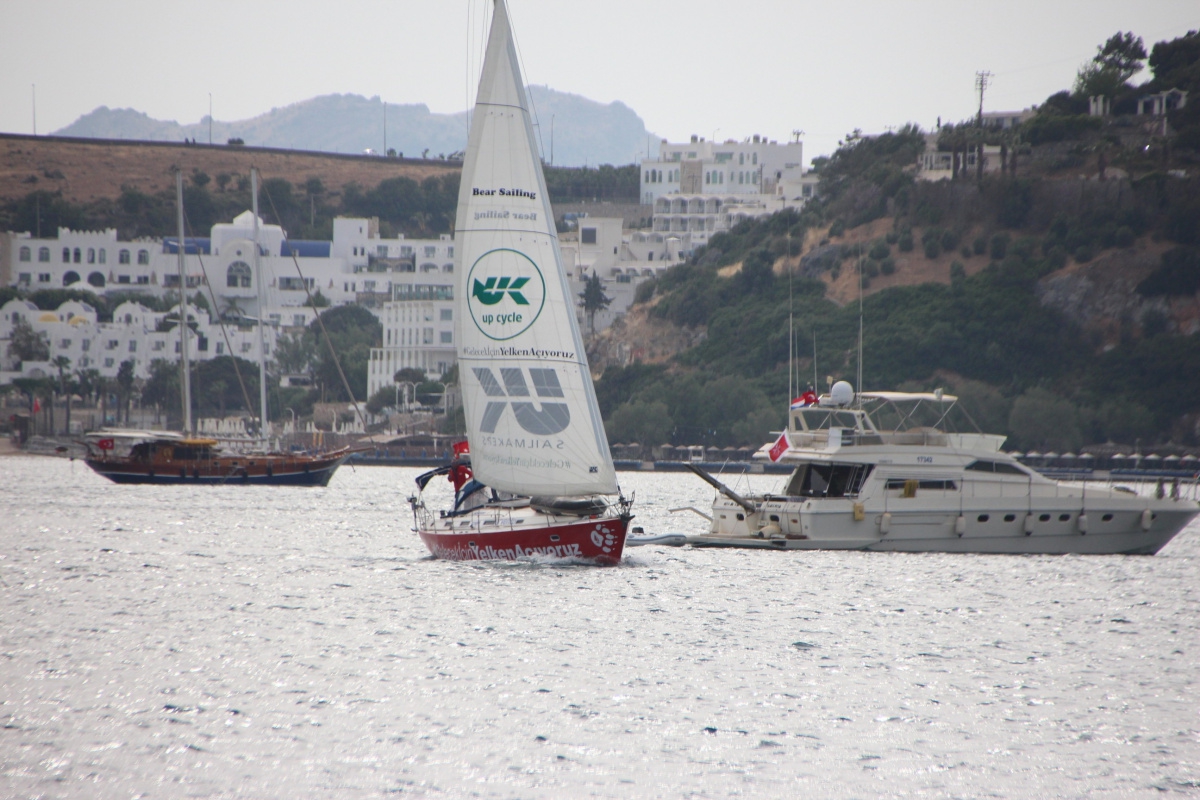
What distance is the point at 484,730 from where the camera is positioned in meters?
19.4

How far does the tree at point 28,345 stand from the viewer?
150 meters

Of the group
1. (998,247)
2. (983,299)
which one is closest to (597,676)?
(983,299)

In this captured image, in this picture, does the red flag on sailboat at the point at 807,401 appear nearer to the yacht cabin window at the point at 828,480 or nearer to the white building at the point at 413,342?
the yacht cabin window at the point at 828,480

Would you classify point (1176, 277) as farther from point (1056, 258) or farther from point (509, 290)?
point (509, 290)

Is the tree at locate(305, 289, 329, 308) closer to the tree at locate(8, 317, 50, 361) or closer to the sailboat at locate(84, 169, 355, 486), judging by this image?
the tree at locate(8, 317, 50, 361)

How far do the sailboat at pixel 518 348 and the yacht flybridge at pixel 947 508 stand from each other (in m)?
6.84

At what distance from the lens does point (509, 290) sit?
31422 mm

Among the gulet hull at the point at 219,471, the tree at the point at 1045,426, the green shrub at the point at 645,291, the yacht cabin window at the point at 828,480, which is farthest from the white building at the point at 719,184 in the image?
the yacht cabin window at the point at 828,480

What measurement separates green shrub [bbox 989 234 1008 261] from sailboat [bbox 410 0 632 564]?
91.6 m

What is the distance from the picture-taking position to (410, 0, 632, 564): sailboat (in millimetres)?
31141

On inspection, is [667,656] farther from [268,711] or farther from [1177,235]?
[1177,235]

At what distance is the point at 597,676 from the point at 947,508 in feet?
54.0

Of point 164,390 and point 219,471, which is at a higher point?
point 164,390

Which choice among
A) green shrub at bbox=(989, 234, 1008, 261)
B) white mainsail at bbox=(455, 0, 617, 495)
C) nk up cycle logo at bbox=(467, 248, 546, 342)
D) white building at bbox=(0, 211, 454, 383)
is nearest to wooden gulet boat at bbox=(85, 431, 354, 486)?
white mainsail at bbox=(455, 0, 617, 495)
